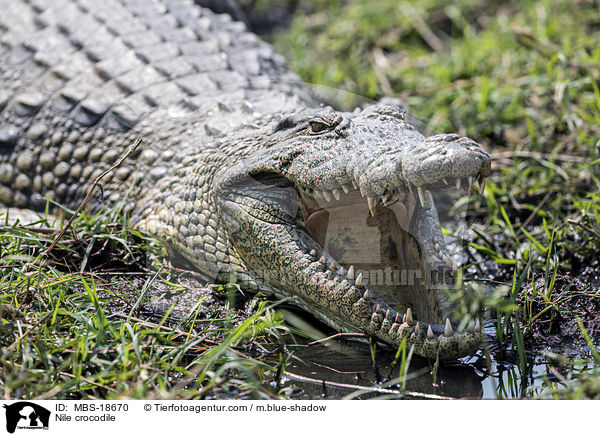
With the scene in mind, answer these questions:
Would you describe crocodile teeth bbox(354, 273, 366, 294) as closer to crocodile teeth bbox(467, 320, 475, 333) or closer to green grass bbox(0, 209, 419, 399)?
green grass bbox(0, 209, 419, 399)

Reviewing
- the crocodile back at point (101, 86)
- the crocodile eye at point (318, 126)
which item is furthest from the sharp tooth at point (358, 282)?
the crocodile back at point (101, 86)

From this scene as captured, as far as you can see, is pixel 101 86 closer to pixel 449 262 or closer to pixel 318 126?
pixel 318 126

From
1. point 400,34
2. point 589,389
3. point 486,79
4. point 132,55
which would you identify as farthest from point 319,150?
point 400,34

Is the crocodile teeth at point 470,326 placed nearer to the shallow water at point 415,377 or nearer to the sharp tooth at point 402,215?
the shallow water at point 415,377

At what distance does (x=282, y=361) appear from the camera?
8.21 feet

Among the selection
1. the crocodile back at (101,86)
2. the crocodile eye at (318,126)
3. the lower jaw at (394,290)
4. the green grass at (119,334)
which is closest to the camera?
the green grass at (119,334)

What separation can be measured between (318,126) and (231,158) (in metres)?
0.58

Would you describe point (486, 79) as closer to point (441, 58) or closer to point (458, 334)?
point (441, 58)

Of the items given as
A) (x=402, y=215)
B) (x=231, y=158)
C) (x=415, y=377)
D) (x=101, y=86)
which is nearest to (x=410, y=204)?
(x=402, y=215)

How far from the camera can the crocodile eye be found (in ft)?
9.32

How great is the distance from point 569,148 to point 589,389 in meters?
2.53

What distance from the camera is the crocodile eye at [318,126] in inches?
112
